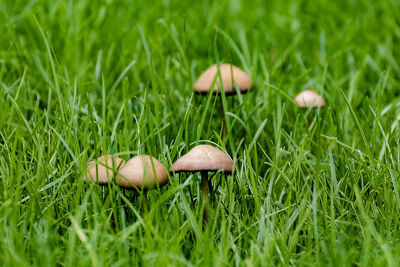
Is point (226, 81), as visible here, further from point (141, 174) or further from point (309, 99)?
point (141, 174)

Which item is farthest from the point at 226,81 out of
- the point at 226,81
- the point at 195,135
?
the point at 195,135

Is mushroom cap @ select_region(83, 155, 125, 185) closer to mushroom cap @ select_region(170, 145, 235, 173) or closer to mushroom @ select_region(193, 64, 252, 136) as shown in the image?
mushroom cap @ select_region(170, 145, 235, 173)

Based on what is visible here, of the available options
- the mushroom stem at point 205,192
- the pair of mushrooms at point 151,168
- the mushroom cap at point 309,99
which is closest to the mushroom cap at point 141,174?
the pair of mushrooms at point 151,168

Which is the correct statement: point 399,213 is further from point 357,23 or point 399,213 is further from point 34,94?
point 357,23

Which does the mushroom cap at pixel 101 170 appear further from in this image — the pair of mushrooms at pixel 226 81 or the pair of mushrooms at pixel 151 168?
the pair of mushrooms at pixel 226 81

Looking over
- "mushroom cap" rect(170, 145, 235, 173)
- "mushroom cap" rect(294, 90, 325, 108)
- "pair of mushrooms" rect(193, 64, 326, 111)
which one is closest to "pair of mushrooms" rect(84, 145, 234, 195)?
"mushroom cap" rect(170, 145, 235, 173)

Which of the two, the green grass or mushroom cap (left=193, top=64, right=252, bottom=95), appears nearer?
the green grass

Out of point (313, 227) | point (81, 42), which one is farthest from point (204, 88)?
point (81, 42)
